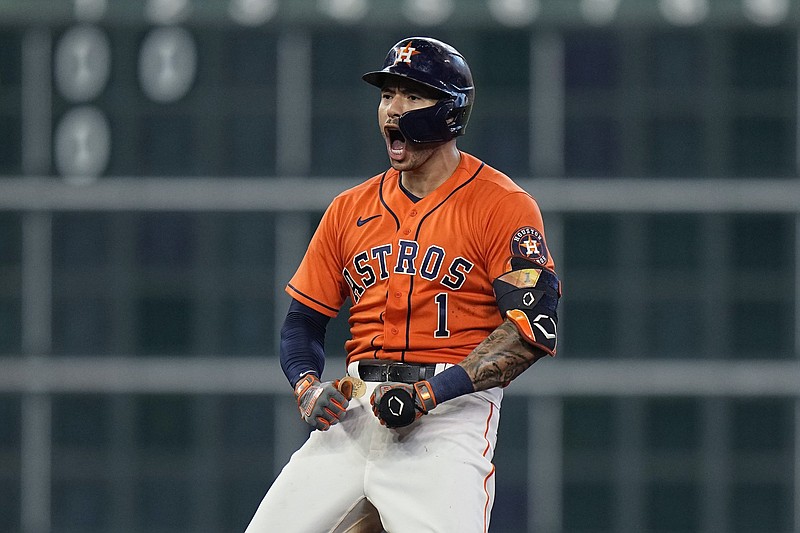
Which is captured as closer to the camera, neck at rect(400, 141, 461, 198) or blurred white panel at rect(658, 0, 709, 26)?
neck at rect(400, 141, 461, 198)

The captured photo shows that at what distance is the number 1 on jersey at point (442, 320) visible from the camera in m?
5.50

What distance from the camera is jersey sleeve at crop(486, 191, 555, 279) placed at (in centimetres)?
538

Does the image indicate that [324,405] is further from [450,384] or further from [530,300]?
[530,300]

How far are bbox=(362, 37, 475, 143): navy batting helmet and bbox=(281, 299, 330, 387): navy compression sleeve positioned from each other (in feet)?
2.42

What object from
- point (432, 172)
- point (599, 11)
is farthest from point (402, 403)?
point (599, 11)

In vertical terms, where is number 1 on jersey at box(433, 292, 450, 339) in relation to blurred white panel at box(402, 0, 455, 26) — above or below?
below

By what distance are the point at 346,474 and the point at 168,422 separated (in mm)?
18492

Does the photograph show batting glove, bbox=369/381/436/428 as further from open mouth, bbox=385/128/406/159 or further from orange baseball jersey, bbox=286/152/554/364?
open mouth, bbox=385/128/406/159

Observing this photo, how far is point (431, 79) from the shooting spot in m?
5.51

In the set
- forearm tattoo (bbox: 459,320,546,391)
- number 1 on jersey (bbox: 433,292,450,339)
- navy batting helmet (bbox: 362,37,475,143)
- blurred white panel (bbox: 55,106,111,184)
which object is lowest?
forearm tattoo (bbox: 459,320,546,391)

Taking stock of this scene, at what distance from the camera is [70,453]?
23.8 m

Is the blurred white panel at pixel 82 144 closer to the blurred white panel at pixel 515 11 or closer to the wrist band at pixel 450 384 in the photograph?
the blurred white panel at pixel 515 11

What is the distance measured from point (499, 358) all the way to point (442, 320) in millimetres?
286

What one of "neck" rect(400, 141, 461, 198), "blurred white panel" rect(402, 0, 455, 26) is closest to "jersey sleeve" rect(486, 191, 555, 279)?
"neck" rect(400, 141, 461, 198)
